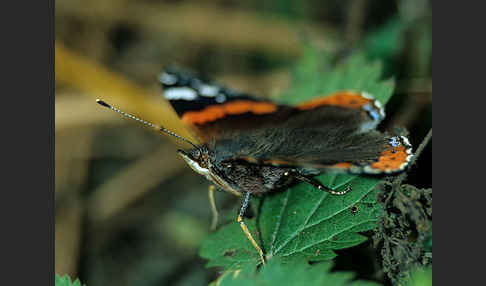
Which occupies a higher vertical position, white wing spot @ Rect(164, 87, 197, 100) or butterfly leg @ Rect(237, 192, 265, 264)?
white wing spot @ Rect(164, 87, 197, 100)

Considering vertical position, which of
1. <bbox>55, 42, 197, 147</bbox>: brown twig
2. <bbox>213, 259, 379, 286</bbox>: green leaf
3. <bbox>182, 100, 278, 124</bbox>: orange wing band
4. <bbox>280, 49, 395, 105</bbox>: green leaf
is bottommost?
<bbox>55, 42, 197, 147</bbox>: brown twig

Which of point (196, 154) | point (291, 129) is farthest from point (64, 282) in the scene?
point (291, 129)

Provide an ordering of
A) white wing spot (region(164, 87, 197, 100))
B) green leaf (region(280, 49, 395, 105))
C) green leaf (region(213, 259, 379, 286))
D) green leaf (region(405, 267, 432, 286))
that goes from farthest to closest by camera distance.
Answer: white wing spot (region(164, 87, 197, 100)), green leaf (region(280, 49, 395, 105)), green leaf (region(405, 267, 432, 286)), green leaf (region(213, 259, 379, 286))

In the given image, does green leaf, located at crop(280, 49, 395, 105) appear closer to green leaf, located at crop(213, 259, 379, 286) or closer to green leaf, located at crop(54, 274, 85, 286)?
green leaf, located at crop(213, 259, 379, 286)

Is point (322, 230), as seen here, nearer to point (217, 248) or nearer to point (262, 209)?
point (262, 209)

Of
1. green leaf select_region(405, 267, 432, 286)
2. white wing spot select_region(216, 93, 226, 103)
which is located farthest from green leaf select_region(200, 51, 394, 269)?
white wing spot select_region(216, 93, 226, 103)

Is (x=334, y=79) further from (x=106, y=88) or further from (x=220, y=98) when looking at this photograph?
(x=106, y=88)

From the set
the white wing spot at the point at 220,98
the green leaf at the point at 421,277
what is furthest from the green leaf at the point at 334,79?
the green leaf at the point at 421,277

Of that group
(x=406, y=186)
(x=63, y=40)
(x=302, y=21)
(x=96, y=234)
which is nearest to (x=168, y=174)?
(x=96, y=234)

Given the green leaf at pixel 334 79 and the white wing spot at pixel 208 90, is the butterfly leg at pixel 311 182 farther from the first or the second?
the white wing spot at pixel 208 90
